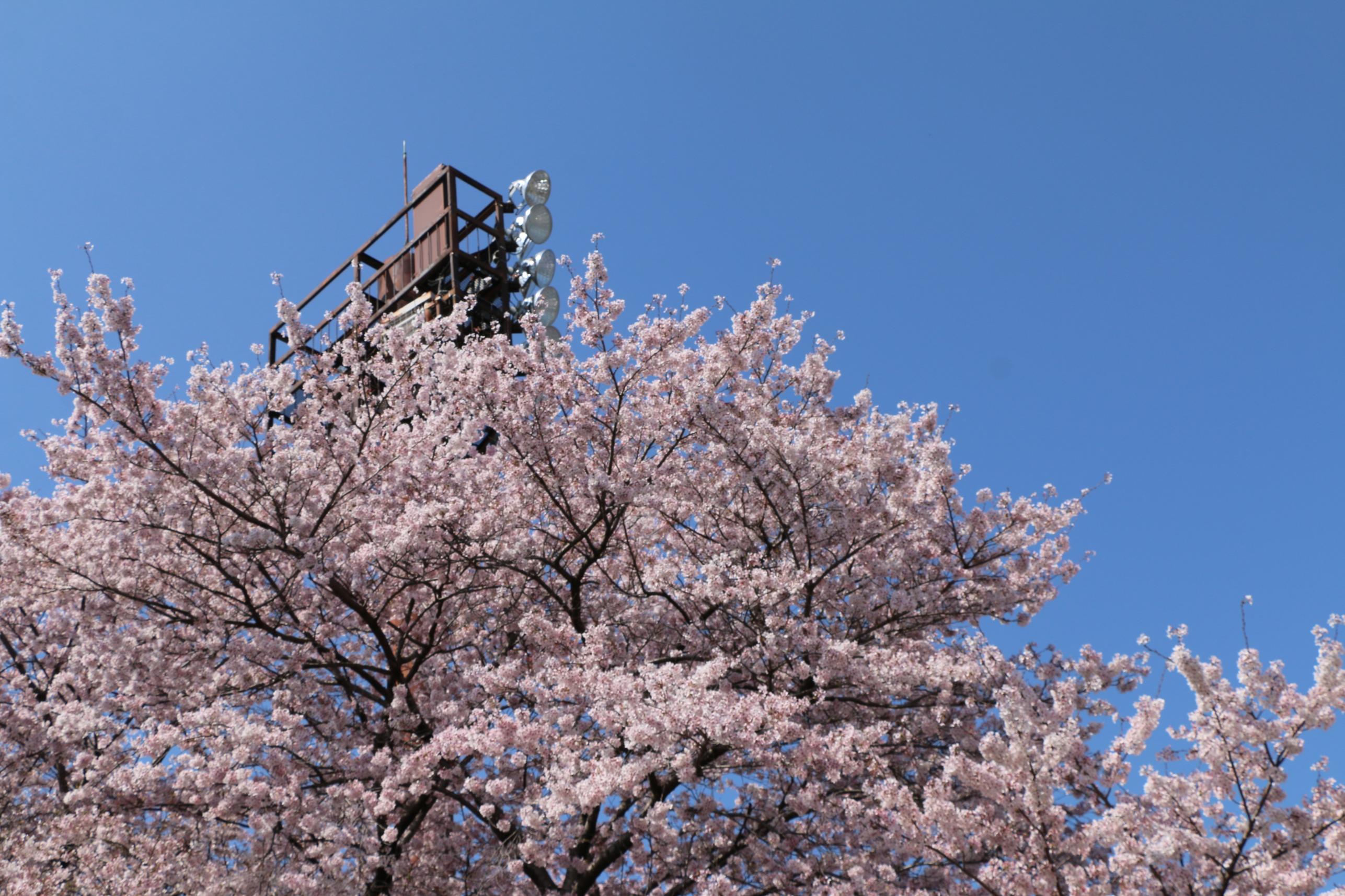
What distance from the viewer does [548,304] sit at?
23.9 m

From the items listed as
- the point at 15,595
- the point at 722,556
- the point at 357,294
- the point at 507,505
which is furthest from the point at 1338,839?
the point at 15,595

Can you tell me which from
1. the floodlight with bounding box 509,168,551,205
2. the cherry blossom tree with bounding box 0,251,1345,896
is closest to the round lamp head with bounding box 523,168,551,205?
the floodlight with bounding box 509,168,551,205

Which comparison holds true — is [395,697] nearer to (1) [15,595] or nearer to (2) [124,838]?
(2) [124,838]

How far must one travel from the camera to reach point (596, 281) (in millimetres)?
10008

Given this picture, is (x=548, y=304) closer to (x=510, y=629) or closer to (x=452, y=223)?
(x=452, y=223)

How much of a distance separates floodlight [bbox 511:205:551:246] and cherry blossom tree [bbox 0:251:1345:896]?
14.3 metres

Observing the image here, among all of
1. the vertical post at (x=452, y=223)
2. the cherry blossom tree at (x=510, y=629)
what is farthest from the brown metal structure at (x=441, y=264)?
the cherry blossom tree at (x=510, y=629)

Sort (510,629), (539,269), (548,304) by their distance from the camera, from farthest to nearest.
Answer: (539,269)
(548,304)
(510,629)

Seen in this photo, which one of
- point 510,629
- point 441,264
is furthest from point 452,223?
point 510,629

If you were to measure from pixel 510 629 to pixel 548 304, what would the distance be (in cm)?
1400

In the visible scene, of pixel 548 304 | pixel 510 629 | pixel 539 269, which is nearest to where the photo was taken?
pixel 510 629

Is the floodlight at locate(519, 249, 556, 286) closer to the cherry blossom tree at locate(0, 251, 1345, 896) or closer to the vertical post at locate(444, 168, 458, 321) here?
the vertical post at locate(444, 168, 458, 321)

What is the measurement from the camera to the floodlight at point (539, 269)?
25328mm

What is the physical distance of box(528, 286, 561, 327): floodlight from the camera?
23734mm
